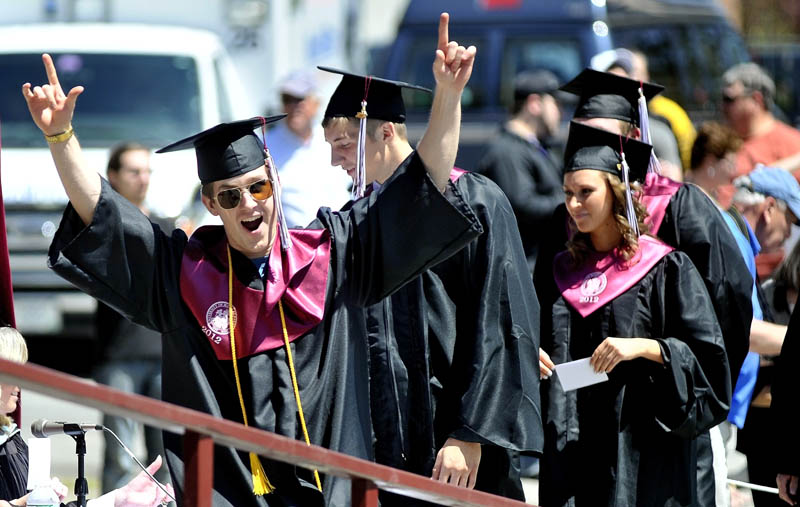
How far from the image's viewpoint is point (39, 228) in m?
9.27

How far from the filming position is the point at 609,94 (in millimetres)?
5348

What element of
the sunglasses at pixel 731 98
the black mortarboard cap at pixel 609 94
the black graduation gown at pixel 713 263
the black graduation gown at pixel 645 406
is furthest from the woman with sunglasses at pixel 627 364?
the sunglasses at pixel 731 98

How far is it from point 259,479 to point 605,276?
62.5 inches

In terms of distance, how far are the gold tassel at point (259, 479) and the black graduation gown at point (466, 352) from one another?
481mm

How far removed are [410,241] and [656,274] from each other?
1268mm

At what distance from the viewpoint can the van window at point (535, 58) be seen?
1192cm

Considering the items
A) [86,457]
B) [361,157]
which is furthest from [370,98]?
[86,457]

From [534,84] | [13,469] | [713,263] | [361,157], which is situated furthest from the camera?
[534,84]

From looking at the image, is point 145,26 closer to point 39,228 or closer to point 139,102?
point 139,102

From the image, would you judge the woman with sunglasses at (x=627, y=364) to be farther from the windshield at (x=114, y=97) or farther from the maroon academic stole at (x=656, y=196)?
the windshield at (x=114, y=97)

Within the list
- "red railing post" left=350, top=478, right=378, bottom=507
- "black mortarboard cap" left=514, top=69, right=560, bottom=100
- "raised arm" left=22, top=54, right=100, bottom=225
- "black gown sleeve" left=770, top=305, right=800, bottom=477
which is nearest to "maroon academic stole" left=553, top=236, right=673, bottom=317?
"black gown sleeve" left=770, top=305, right=800, bottom=477

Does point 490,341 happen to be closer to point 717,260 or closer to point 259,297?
point 259,297

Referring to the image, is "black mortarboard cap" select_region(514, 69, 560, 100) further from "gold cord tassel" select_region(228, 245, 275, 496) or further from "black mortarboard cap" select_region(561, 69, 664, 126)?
"gold cord tassel" select_region(228, 245, 275, 496)

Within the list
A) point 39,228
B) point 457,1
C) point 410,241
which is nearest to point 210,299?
point 410,241
